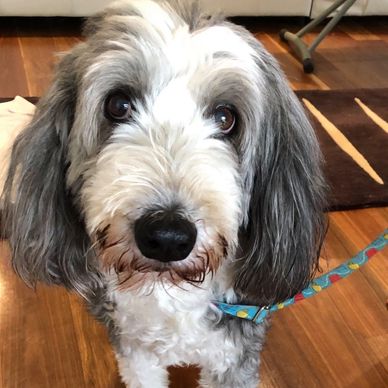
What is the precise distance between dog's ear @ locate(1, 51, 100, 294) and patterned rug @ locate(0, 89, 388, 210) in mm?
925

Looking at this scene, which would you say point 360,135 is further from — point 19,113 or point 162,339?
point 162,339

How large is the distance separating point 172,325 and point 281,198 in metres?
0.30

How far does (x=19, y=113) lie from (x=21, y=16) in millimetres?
1163

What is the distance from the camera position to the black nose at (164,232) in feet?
2.58

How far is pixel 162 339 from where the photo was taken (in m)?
1.12

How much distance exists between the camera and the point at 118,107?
3.07 feet

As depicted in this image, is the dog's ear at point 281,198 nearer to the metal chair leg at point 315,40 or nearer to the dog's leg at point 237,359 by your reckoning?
the dog's leg at point 237,359

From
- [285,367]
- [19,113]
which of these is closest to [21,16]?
[19,113]

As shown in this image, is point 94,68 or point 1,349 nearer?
point 94,68

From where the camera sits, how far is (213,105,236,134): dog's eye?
93 centimetres

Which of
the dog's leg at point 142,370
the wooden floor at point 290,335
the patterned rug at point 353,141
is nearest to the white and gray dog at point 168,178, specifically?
the dog's leg at point 142,370

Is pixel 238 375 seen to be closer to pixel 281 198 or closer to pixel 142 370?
pixel 142 370

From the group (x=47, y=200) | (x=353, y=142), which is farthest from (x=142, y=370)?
(x=353, y=142)

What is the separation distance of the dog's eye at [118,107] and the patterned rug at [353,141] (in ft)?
3.08
